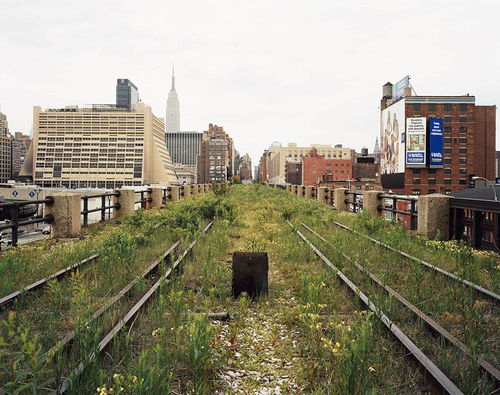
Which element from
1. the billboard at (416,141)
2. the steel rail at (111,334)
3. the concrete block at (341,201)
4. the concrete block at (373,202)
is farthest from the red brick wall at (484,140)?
the steel rail at (111,334)

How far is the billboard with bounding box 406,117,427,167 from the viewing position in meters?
108

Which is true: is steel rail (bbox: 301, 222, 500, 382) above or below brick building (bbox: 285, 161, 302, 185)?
below

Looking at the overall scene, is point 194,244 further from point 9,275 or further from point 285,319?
point 285,319

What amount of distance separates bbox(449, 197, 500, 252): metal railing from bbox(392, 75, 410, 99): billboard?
126214mm

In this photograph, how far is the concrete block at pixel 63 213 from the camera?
38.7 ft

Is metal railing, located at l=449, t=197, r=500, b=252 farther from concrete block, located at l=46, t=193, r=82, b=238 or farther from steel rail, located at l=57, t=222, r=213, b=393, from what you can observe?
concrete block, located at l=46, t=193, r=82, b=238

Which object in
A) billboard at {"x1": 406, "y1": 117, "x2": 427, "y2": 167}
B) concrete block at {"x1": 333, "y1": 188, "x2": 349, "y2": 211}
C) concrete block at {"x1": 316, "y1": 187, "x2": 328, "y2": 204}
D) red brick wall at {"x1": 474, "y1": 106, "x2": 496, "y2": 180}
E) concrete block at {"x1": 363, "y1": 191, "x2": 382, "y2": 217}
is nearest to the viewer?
concrete block at {"x1": 363, "y1": 191, "x2": 382, "y2": 217}

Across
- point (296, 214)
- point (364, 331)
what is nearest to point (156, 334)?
point (364, 331)

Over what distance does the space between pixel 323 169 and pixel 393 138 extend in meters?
39.9

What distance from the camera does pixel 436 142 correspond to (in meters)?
107

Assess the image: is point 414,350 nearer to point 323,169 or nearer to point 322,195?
point 322,195

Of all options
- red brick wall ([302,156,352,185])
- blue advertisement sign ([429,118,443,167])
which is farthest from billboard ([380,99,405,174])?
red brick wall ([302,156,352,185])

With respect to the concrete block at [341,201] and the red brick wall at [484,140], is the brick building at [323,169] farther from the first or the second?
the concrete block at [341,201]

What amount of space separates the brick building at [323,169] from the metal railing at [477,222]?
146 m
